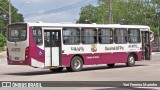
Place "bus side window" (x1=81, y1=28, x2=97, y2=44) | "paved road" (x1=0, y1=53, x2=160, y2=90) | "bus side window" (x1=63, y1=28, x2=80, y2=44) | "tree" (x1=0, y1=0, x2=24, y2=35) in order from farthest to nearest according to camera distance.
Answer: "tree" (x1=0, y1=0, x2=24, y2=35) → "bus side window" (x1=81, y1=28, x2=97, y2=44) → "bus side window" (x1=63, y1=28, x2=80, y2=44) → "paved road" (x1=0, y1=53, x2=160, y2=90)

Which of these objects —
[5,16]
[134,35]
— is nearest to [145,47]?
[134,35]

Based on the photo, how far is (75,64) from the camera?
950 inches

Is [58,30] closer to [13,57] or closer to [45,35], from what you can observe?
[45,35]

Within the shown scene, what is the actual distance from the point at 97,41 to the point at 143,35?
15.4 feet

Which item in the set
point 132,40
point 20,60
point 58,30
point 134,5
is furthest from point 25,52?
point 134,5

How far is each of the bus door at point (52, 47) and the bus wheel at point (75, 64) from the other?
0.99m

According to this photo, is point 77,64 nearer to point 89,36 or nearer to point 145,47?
point 89,36

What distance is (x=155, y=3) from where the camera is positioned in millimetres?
96188

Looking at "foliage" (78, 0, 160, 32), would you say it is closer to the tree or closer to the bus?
the tree

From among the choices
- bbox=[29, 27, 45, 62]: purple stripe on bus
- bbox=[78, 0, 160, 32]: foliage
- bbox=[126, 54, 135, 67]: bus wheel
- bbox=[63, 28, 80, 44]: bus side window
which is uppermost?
bbox=[78, 0, 160, 32]: foliage

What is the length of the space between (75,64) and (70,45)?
1.12 meters

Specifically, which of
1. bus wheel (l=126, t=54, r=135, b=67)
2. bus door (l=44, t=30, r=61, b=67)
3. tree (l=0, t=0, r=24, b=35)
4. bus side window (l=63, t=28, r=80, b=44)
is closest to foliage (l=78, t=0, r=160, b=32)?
tree (l=0, t=0, r=24, b=35)

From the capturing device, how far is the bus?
73.4ft

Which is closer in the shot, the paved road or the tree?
the paved road
